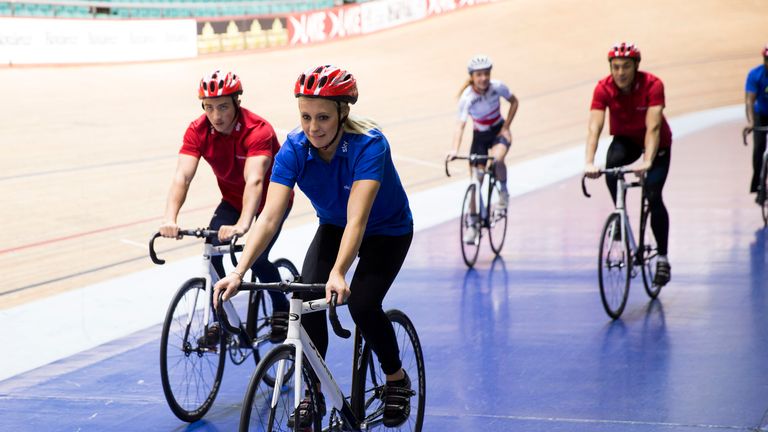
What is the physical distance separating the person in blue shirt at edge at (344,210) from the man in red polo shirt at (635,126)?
2411 millimetres

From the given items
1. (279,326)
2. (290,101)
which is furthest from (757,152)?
(290,101)

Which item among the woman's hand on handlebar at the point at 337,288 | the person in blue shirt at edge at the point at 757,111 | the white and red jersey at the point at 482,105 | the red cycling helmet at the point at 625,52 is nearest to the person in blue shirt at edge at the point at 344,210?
the woman's hand on handlebar at the point at 337,288

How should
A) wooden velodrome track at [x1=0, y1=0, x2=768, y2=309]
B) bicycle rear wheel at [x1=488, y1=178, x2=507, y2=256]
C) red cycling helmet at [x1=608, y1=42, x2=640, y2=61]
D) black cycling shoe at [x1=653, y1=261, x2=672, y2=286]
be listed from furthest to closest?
wooden velodrome track at [x1=0, y1=0, x2=768, y2=309]
bicycle rear wheel at [x1=488, y1=178, x2=507, y2=256]
black cycling shoe at [x1=653, y1=261, x2=672, y2=286]
red cycling helmet at [x1=608, y1=42, x2=640, y2=61]

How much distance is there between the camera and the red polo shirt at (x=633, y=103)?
18.6 feet

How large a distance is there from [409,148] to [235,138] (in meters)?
9.80

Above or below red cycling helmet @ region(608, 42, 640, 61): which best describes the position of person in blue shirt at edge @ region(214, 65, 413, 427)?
below

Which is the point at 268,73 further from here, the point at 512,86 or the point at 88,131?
the point at 88,131

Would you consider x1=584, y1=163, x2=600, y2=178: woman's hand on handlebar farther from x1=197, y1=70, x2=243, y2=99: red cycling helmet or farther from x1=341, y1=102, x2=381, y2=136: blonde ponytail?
x1=341, y1=102, x2=381, y2=136: blonde ponytail

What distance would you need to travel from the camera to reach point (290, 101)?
17719mm

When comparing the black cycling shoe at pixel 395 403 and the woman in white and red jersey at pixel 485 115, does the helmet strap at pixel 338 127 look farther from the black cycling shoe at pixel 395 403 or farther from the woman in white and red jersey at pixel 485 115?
the woman in white and red jersey at pixel 485 115

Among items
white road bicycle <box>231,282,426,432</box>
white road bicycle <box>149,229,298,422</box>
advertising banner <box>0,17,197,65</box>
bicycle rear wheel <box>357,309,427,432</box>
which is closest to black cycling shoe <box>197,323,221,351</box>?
white road bicycle <box>149,229,298,422</box>

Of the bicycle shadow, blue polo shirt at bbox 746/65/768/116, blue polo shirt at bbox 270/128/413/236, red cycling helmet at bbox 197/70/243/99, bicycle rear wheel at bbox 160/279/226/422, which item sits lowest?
A: the bicycle shadow

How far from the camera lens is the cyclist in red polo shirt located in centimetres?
412

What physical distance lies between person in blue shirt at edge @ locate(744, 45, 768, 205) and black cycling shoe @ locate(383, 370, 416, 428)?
5738mm
